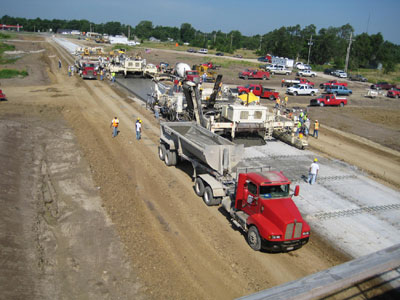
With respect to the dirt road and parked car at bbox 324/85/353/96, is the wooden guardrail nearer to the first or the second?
the dirt road

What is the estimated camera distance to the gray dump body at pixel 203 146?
41.9 ft

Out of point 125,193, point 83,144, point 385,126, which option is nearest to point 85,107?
point 83,144

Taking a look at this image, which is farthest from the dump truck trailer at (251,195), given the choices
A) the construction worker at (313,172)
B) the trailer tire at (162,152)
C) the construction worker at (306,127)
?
the construction worker at (306,127)

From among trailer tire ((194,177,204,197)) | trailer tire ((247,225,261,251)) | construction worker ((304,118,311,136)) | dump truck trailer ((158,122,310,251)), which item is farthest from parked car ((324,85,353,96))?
trailer tire ((247,225,261,251))

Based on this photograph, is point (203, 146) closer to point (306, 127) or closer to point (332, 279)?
point (332, 279)

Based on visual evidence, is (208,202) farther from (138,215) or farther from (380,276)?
(380,276)

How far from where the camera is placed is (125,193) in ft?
45.2

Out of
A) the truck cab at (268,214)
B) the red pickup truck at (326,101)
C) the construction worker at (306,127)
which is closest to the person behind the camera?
the truck cab at (268,214)

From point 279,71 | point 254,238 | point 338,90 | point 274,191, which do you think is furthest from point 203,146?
point 279,71

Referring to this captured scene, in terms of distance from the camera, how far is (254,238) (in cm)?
1027

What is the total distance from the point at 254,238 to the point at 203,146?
421cm

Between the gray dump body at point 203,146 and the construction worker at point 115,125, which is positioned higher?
the gray dump body at point 203,146

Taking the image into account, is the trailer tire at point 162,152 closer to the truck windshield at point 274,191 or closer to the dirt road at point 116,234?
the dirt road at point 116,234

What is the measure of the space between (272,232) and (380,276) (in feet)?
9.55
